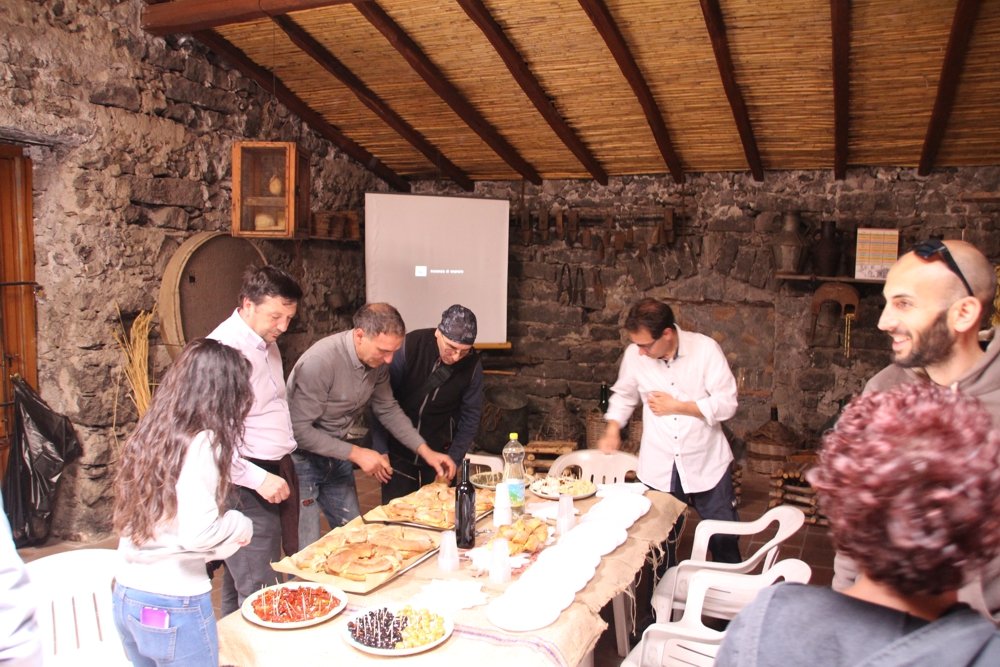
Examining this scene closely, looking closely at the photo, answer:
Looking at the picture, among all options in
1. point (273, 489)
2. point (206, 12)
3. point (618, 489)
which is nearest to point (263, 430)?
point (273, 489)

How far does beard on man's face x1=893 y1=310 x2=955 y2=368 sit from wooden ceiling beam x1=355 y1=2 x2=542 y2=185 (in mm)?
4195

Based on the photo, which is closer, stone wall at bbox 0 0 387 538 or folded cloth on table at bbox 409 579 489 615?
folded cloth on table at bbox 409 579 489 615

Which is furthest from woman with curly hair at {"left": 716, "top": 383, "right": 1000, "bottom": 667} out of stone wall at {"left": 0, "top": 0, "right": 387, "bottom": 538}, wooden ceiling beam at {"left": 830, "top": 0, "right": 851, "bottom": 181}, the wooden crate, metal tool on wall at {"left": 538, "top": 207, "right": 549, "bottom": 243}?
metal tool on wall at {"left": 538, "top": 207, "right": 549, "bottom": 243}

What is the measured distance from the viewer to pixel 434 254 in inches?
275

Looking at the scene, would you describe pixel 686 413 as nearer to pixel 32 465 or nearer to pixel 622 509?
pixel 622 509

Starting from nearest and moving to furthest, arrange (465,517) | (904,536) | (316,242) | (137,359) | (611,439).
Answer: (904,536) → (465,517) → (611,439) → (137,359) → (316,242)

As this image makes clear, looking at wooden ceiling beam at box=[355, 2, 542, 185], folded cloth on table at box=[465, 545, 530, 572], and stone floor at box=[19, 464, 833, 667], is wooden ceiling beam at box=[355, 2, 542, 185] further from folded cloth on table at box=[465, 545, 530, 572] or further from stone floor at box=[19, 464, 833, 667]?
folded cloth on table at box=[465, 545, 530, 572]

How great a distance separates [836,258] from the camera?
252 inches

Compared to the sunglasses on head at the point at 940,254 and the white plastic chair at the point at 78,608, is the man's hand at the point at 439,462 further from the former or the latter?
the sunglasses on head at the point at 940,254

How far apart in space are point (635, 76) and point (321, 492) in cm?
339

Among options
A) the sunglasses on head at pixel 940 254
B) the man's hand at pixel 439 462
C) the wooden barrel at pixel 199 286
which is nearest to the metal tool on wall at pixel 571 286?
the wooden barrel at pixel 199 286

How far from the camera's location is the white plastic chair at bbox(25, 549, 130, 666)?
2.40 metres

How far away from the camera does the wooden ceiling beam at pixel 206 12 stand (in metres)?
4.77

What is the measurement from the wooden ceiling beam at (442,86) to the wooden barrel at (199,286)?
5.69ft
